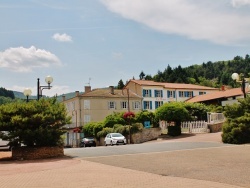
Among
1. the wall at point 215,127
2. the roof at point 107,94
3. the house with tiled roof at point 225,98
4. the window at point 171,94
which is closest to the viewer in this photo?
the wall at point 215,127

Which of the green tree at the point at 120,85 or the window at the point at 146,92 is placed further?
the green tree at the point at 120,85

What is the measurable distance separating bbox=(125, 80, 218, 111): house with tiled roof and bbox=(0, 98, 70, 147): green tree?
51.0 metres

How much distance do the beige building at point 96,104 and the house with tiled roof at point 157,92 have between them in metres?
1.76

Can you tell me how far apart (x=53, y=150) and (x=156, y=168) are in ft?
27.1

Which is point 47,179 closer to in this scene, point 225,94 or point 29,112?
point 29,112

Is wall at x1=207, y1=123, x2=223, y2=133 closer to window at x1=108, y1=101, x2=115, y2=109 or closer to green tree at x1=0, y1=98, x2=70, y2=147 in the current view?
green tree at x1=0, y1=98, x2=70, y2=147

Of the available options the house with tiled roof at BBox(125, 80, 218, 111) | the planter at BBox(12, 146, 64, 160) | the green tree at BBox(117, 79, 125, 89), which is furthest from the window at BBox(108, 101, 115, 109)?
the planter at BBox(12, 146, 64, 160)

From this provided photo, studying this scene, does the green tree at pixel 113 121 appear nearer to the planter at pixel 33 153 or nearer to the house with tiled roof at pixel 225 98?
the house with tiled roof at pixel 225 98

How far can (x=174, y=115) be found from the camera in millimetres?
40469

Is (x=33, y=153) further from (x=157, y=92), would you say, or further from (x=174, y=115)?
(x=157, y=92)

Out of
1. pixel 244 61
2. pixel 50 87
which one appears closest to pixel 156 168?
pixel 50 87

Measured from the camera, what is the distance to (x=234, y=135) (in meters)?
25.1

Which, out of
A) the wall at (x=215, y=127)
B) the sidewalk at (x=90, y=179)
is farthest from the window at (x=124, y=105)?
the sidewalk at (x=90, y=179)

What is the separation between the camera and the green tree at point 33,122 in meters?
19.4
